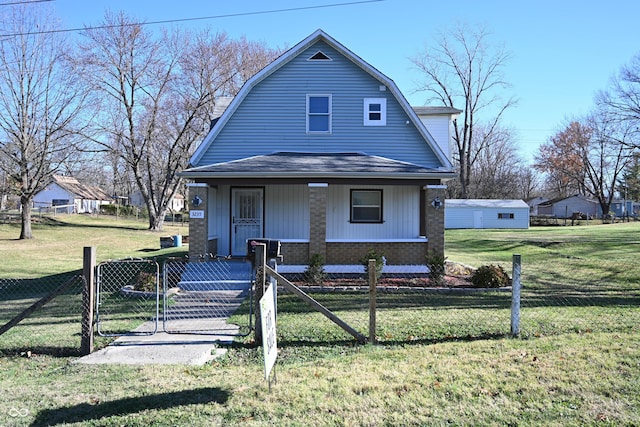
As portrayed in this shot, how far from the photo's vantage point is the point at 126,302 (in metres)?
11.4

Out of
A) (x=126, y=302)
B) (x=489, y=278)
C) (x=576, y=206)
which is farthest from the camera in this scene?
(x=576, y=206)

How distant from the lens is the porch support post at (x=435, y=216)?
49.5ft

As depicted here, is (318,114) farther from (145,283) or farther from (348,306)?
(348,306)

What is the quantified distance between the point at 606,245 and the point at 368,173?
54.3 ft

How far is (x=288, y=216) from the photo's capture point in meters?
17.1

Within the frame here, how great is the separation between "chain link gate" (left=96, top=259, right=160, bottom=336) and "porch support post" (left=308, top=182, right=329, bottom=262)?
4.40m

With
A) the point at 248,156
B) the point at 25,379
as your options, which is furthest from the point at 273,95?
the point at 25,379

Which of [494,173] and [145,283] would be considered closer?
[145,283]

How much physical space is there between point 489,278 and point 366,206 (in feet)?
17.3

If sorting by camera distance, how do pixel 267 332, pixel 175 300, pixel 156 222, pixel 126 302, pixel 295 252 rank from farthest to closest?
pixel 156 222
pixel 295 252
pixel 175 300
pixel 126 302
pixel 267 332

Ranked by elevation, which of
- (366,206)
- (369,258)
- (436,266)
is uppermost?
(366,206)

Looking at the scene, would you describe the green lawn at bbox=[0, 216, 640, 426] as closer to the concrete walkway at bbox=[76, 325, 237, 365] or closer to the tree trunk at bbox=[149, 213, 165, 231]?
the concrete walkway at bbox=[76, 325, 237, 365]

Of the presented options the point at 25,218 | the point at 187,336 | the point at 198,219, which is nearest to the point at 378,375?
the point at 187,336

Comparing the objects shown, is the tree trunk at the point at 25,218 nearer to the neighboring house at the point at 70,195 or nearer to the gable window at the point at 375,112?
the gable window at the point at 375,112
